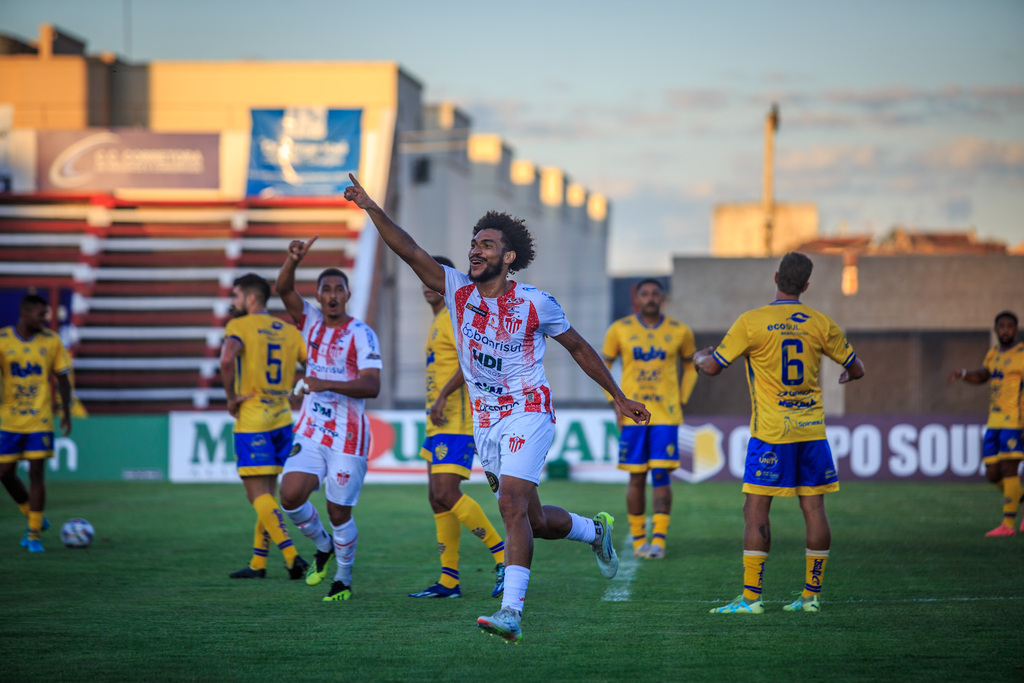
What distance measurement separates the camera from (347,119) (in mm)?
26703

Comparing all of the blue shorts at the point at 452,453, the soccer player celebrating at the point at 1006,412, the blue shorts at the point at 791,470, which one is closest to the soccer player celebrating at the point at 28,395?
the blue shorts at the point at 452,453

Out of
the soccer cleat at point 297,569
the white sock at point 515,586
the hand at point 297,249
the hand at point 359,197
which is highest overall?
the hand at point 359,197

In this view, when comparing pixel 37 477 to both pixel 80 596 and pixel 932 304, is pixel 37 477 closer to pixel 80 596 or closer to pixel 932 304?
pixel 80 596

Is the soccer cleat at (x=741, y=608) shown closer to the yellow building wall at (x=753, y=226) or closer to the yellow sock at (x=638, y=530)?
the yellow sock at (x=638, y=530)

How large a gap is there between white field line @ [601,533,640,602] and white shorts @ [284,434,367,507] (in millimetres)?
1895

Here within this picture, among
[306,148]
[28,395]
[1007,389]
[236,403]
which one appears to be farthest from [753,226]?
[236,403]

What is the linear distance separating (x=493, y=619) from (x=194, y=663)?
1556mm

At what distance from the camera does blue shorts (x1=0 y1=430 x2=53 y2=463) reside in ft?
34.5

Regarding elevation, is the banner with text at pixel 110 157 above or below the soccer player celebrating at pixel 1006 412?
above

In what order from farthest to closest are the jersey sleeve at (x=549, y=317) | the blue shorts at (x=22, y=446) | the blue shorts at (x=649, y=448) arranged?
the blue shorts at (x=22, y=446) → the blue shorts at (x=649, y=448) → the jersey sleeve at (x=549, y=317)

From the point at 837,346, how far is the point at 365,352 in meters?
3.21

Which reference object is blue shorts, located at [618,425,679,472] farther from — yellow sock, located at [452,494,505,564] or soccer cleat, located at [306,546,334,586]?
soccer cleat, located at [306,546,334,586]

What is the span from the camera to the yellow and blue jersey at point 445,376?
802 cm

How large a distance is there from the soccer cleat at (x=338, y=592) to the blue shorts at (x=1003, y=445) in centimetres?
757
